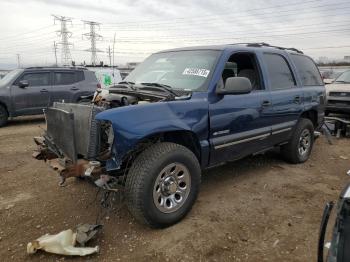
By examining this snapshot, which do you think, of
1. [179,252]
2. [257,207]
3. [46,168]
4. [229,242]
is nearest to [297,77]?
[257,207]

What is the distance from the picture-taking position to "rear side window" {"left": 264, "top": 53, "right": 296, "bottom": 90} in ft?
16.9

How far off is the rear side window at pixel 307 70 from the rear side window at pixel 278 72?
0.38 metres

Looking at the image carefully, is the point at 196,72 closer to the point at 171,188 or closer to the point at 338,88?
the point at 171,188

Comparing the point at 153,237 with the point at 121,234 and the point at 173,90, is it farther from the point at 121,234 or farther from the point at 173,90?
the point at 173,90

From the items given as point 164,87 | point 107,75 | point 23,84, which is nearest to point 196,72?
point 164,87

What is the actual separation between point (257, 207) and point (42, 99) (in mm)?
8616

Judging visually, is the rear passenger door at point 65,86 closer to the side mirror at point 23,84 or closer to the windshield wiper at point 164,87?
the side mirror at point 23,84

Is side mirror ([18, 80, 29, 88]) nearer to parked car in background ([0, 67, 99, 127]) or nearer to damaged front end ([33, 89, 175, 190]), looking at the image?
parked car in background ([0, 67, 99, 127])

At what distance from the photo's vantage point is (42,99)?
428 inches

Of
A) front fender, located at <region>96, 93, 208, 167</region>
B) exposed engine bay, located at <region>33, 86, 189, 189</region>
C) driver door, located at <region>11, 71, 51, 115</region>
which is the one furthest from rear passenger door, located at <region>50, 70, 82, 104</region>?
front fender, located at <region>96, 93, 208, 167</region>

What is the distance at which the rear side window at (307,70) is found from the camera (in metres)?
5.93

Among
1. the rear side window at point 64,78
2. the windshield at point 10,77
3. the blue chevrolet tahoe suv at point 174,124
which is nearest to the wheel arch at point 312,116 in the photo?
the blue chevrolet tahoe suv at point 174,124

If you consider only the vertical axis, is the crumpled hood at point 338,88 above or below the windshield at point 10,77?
below

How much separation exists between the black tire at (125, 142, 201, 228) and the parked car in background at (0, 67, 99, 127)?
7.27 meters
